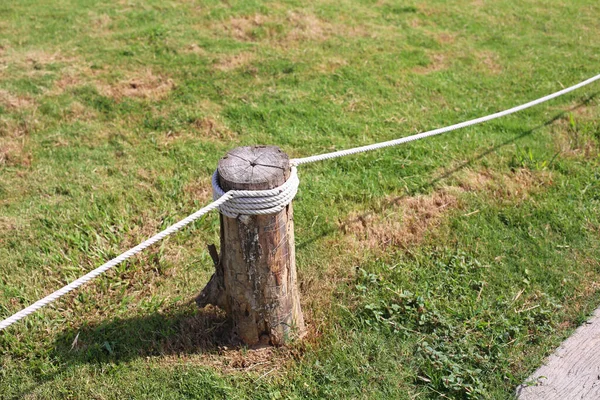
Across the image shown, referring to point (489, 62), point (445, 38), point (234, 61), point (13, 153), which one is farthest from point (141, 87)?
point (489, 62)

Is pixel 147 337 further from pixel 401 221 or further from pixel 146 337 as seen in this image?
pixel 401 221

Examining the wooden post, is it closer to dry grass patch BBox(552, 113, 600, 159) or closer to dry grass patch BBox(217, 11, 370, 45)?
dry grass patch BBox(552, 113, 600, 159)

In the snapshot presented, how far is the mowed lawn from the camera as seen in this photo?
276 cm

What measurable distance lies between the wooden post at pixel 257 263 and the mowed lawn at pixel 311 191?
18cm

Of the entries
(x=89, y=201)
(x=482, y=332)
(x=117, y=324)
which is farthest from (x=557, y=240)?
(x=89, y=201)

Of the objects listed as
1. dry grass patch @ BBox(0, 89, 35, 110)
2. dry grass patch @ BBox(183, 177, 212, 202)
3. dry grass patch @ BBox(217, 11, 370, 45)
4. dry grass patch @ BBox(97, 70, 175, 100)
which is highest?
dry grass patch @ BBox(217, 11, 370, 45)

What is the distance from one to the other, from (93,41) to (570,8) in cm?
645

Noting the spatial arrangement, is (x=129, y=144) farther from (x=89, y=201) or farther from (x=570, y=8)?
(x=570, y=8)

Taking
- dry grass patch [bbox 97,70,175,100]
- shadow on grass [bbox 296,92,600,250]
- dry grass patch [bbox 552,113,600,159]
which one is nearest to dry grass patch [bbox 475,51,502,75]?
shadow on grass [bbox 296,92,600,250]

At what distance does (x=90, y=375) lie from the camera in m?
2.68

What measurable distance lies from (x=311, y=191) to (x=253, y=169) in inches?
65.0

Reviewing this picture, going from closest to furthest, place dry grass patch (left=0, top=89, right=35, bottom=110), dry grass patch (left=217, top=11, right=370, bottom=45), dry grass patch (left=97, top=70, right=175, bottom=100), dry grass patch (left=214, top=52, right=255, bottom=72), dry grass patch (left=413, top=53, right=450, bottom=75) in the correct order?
dry grass patch (left=0, top=89, right=35, bottom=110) → dry grass patch (left=97, top=70, right=175, bottom=100) → dry grass patch (left=214, top=52, right=255, bottom=72) → dry grass patch (left=413, top=53, right=450, bottom=75) → dry grass patch (left=217, top=11, right=370, bottom=45)

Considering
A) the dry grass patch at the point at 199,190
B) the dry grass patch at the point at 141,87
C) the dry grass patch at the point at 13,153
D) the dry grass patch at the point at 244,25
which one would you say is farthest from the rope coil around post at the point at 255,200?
the dry grass patch at the point at 244,25

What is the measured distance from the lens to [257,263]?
2541 millimetres
